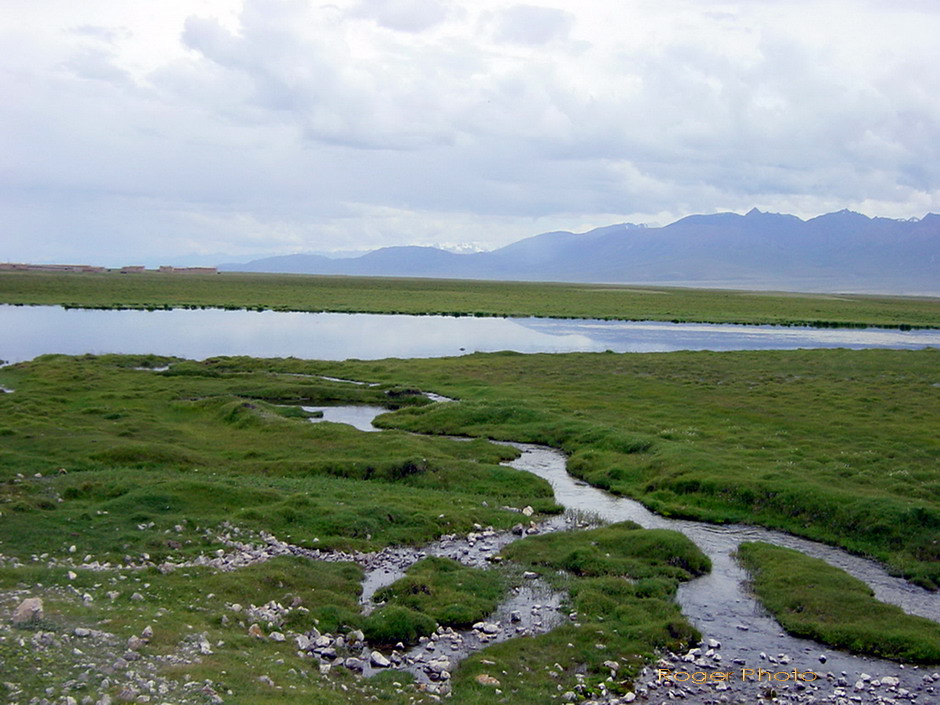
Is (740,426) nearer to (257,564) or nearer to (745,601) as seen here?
(745,601)

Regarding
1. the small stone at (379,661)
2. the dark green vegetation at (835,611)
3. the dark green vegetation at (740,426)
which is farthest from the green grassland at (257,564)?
the dark green vegetation at (740,426)

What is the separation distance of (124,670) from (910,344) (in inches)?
3741

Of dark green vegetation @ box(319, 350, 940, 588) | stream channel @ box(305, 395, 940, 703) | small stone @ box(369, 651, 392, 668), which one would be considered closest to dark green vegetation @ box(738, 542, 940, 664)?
stream channel @ box(305, 395, 940, 703)

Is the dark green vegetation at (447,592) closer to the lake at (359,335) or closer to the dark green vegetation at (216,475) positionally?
the dark green vegetation at (216,475)

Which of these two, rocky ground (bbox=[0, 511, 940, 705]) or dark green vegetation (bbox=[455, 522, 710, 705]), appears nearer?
rocky ground (bbox=[0, 511, 940, 705])

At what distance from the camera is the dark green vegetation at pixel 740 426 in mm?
26922

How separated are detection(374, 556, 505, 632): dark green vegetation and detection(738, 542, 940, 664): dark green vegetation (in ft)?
22.7

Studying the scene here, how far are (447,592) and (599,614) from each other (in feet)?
12.0

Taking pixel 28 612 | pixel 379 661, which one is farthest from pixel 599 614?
pixel 28 612

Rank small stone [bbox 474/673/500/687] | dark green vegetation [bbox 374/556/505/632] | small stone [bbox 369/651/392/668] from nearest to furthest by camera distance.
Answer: small stone [bbox 474/673/500/687]
small stone [bbox 369/651/392/668]
dark green vegetation [bbox 374/556/505/632]

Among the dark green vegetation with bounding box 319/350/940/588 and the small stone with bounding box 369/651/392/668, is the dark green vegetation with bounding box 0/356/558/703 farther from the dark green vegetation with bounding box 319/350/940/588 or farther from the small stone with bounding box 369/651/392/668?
the dark green vegetation with bounding box 319/350/940/588

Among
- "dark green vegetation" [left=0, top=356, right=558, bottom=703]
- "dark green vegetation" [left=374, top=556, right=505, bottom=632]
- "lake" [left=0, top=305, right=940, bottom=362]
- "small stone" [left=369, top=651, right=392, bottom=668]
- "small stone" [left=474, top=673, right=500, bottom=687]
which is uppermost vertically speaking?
"lake" [left=0, top=305, right=940, bottom=362]

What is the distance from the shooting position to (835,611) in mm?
19578

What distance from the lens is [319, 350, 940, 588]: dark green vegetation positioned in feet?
88.3
